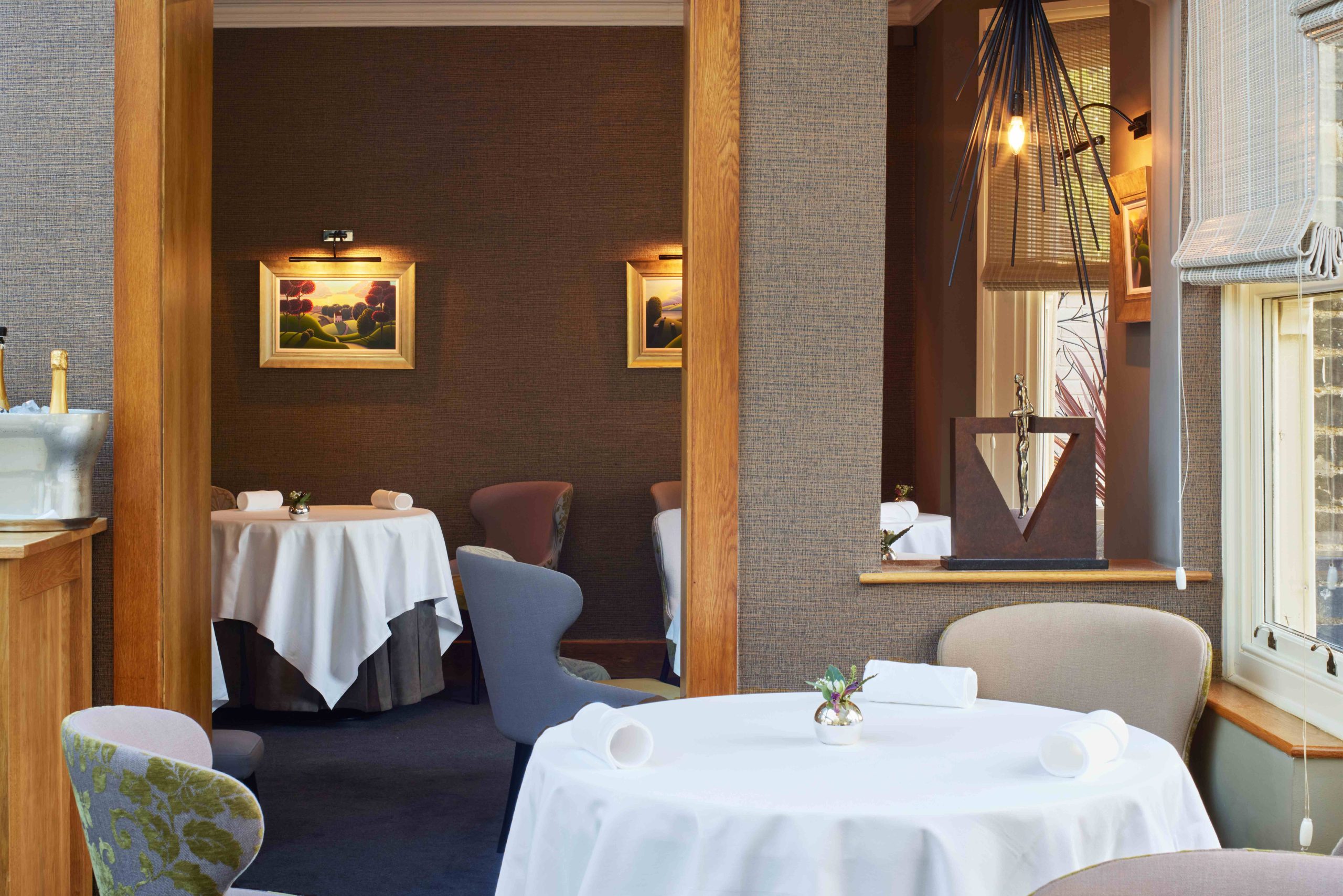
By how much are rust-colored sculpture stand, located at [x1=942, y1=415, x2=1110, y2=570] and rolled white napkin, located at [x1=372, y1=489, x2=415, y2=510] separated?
2822mm

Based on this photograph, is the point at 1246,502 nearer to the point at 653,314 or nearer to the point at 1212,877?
the point at 1212,877

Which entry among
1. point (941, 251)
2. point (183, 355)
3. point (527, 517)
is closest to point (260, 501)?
point (527, 517)

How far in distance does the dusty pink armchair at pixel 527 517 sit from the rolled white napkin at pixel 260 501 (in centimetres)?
111

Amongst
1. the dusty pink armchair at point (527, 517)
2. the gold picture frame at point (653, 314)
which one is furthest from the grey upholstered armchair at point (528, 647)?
the gold picture frame at point (653, 314)

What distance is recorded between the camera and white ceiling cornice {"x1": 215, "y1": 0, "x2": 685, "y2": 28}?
5.75m

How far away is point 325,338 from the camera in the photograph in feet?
19.4

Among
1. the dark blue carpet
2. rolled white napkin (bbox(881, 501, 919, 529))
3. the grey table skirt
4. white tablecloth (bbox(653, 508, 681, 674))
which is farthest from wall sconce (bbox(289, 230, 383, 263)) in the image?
rolled white napkin (bbox(881, 501, 919, 529))

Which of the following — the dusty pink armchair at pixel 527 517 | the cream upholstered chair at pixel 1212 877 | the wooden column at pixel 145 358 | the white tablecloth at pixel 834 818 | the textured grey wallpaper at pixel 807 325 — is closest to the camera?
the cream upholstered chair at pixel 1212 877

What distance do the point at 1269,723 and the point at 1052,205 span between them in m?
3.05

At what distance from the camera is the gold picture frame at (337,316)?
5871mm

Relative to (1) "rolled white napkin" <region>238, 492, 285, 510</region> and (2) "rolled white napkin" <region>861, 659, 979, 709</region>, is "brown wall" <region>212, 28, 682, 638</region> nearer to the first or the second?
(1) "rolled white napkin" <region>238, 492, 285, 510</region>

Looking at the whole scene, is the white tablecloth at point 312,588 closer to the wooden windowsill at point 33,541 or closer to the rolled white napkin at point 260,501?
the rolled white napkin at point 260,501

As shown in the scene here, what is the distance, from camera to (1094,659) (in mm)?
2512

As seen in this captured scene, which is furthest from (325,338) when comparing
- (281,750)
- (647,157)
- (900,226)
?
(900,226)
